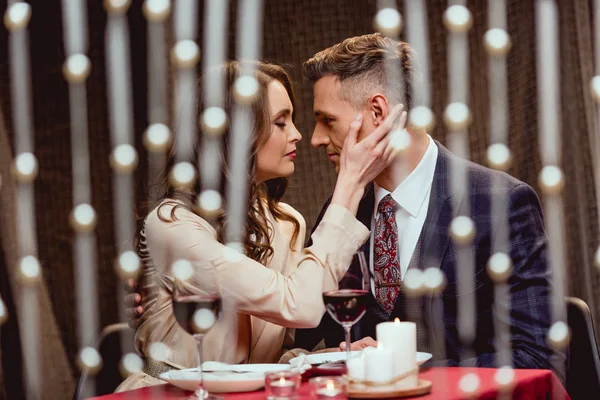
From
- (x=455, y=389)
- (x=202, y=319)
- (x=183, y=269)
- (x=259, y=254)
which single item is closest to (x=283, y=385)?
(x=202, y=319)

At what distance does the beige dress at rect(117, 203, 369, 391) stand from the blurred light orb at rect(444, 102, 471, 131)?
1.32 m

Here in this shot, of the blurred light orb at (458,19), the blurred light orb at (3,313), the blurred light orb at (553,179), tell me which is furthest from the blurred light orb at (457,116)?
the blurred light orb at (3,313)

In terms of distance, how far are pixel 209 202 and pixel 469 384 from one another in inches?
31.2

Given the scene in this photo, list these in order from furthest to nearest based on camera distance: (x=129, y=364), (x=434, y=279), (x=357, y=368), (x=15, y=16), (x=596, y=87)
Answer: (x=15, y=16), (x=596, y=87), (x=129, y=364), (x=434, y=279), (x=357, y=368)

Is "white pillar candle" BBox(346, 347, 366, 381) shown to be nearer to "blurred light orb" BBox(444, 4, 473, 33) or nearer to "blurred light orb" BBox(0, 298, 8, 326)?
"blurred light orb" BBox(0, 298, 8, 326)

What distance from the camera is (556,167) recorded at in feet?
8.21

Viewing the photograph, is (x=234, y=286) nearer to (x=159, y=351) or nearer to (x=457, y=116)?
(x=159, y=351)

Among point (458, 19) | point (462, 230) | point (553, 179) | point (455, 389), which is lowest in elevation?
point (455, 389)

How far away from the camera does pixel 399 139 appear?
182 centimetres

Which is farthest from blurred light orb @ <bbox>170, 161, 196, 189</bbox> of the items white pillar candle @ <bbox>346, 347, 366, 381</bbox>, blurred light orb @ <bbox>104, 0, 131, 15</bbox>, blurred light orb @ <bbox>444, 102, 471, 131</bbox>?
blurred light orb @ <bbox>444, 102, 471, 131</bbox>

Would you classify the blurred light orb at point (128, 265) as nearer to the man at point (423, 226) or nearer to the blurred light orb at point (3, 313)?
the blurred light orb at point (3, 313)

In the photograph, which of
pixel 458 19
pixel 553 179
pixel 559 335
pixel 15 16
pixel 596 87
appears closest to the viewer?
pixel 559 335

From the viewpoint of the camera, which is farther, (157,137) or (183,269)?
(157,137)

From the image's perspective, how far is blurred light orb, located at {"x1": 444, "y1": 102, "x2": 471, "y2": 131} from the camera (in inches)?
110
